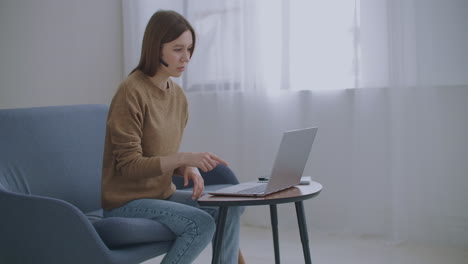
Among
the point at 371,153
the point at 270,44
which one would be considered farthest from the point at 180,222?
the point at 270,44

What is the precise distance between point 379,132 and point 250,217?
968mm

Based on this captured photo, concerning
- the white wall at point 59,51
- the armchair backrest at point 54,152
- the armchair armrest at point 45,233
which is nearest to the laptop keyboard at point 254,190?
the armchair armrest at point 45,233

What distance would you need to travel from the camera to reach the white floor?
8.52ft

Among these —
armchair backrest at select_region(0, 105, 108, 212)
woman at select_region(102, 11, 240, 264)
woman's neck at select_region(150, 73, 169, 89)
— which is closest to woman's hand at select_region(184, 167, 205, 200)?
woman at select_region(102, 11, 240, 264)

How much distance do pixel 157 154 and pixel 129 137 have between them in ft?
0.49

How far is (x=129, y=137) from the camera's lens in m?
1.72

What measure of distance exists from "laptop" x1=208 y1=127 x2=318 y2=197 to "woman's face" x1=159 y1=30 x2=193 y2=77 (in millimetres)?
437

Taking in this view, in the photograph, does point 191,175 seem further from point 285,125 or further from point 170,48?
point 285,125

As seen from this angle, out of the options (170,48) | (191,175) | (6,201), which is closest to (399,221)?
(191,175)

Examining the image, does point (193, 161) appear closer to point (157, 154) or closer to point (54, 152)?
point (157, 154)

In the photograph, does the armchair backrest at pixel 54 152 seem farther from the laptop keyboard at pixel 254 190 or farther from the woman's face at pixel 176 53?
the laptop keyboard at pixel 254 190

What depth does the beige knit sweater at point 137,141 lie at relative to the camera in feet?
5.63

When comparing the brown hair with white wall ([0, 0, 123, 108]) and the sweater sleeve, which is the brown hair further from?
white wall ([0, 0, 123, 108])

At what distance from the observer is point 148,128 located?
1.81 m
